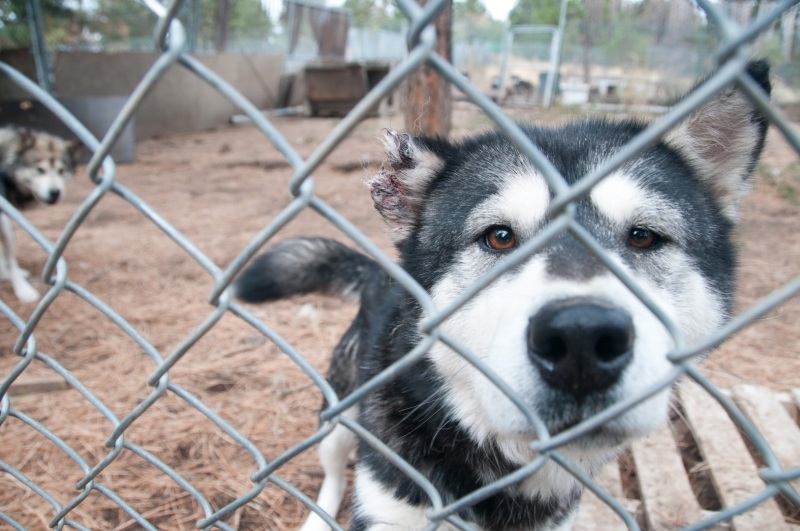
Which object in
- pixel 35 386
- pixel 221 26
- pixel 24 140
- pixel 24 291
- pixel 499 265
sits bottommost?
pixel 24 291

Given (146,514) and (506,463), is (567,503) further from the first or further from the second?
(146,514)

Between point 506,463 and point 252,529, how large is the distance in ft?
3.72

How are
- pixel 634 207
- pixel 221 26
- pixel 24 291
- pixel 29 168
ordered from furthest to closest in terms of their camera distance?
pixel 221 26, pixel 29 168, pixel 24 291, pixel 634 207

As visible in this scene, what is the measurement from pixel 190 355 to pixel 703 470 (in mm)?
2928

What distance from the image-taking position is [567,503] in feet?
6.28

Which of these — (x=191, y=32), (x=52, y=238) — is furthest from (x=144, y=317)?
(x=191, y=32)

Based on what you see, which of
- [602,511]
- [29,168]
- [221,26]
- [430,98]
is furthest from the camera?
[221,26]

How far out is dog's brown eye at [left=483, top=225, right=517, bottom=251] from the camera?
171 cm

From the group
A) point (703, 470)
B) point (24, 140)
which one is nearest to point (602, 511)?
point (703, 470)

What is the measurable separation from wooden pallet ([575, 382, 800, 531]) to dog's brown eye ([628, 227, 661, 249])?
82cm

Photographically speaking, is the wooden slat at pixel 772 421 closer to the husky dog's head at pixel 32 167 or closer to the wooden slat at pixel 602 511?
the wooden slat at pixel 602 511

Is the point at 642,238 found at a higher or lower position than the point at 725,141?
lower

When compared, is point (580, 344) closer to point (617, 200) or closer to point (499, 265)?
point (499, 265)

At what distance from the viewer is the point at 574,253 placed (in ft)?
4.30
